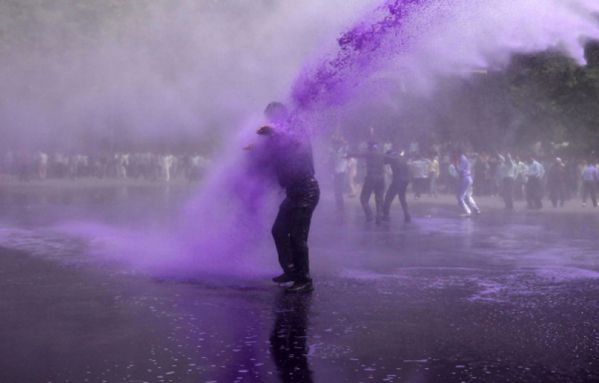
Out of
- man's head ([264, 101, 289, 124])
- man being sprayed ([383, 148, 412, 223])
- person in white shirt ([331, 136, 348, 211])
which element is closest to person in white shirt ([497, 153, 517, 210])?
person in white shirt ([331, 136, 348, 211])

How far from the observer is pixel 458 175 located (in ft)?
77.3

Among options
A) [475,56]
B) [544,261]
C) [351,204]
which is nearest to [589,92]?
[475,56]

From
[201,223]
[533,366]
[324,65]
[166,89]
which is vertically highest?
[166,89]

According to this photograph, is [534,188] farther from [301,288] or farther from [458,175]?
[301,288]

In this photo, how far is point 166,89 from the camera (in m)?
24.0

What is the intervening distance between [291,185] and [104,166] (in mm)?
32966

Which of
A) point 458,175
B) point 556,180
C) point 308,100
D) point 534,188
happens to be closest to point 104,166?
point 458,175

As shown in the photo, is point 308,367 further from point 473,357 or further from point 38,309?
point 38,309

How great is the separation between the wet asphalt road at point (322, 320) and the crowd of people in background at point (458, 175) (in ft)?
17.7

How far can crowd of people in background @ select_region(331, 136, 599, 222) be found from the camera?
56.6ft

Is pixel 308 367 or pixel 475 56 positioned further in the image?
pixel 475 56

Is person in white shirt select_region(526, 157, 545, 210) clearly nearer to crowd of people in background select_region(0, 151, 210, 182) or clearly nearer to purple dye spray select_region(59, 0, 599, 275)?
purple dye spray select_region(59, 0, 599, 275)

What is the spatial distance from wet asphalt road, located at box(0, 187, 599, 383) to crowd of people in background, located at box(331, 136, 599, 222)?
5394mm

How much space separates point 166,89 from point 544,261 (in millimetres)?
15592
